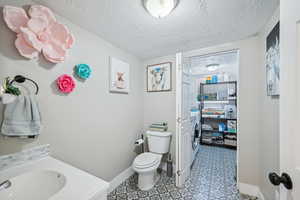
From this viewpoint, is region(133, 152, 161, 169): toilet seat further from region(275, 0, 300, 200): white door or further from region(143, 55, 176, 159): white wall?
region(275, 0, 300, 200): white door

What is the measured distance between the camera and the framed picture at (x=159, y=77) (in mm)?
2164

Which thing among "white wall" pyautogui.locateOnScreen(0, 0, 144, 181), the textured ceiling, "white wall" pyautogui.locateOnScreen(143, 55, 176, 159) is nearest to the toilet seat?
"white wall" pyautogui.locateOnScreen(0, 0, 144, 181)

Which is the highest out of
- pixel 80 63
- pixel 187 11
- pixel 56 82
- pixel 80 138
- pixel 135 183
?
pixel 187 11

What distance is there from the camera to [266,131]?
1347 mm

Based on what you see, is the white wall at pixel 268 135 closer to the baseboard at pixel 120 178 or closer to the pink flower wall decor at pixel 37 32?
the baseboard at pixel 120 178

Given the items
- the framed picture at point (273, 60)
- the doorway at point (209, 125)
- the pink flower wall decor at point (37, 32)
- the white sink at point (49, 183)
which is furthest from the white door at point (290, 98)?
the pink flower wall decor at point (37, 32)

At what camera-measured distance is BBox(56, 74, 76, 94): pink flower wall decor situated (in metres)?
1.14

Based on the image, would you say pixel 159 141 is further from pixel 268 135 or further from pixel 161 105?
pixel 268 135

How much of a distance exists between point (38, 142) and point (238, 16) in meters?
2.26

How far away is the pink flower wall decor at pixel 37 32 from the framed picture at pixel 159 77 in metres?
1.44

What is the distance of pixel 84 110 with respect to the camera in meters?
1.38

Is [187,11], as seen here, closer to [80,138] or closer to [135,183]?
[80,138]

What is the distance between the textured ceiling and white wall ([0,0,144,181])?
18 centimetres

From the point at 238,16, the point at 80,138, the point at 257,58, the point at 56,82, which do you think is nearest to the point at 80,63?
the point at 56,82
